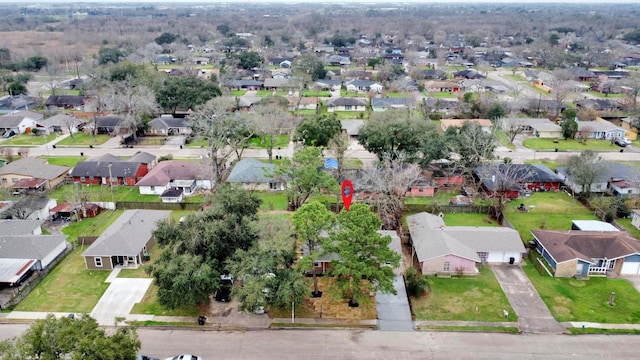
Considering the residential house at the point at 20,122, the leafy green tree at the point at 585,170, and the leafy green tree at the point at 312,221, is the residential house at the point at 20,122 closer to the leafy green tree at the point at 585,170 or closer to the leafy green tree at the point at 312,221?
the leafy green tree at the point at 312,221

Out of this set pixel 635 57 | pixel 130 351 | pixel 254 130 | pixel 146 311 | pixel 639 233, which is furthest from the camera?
pixel 635 57

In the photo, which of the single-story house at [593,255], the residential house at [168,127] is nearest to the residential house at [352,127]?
the residential house at [168,127]

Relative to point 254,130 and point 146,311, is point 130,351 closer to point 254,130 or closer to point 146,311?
point 146,311

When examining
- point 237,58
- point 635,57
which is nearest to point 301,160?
point 237,58

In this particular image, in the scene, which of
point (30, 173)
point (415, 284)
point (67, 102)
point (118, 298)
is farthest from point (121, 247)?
point (67, 102)

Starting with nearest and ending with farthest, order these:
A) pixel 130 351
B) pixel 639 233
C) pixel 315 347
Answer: pixel 130 351 < pixel 315 347 < pixel 639 233

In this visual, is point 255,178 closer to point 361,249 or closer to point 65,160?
point 361,249

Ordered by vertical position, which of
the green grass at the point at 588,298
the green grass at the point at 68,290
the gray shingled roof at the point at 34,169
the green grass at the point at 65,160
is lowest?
the green grass at the point at 68,290
